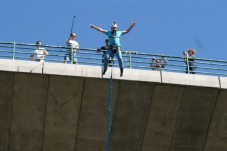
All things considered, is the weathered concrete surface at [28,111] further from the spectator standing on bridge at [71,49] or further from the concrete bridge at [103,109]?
the spectator standing on bridge at [71,49]

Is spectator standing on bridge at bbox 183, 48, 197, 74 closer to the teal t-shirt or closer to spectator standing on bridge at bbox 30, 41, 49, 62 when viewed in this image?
the teal t-shirt

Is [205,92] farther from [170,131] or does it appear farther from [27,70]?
[27,70]

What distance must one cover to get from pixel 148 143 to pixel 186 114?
136 centimetres

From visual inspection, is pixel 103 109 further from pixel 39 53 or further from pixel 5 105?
pixel 5 105

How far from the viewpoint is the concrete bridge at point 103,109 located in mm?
17172

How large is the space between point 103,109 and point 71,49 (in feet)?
6.84

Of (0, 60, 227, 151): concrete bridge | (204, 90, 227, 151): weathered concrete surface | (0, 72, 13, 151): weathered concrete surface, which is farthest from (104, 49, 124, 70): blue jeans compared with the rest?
(204, 90, 227, 151): weathered concrete surface

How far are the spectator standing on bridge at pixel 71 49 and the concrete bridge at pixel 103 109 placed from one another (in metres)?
0.89

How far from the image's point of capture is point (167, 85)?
57.6 feet

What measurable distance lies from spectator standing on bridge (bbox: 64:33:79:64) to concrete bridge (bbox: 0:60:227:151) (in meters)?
0.89

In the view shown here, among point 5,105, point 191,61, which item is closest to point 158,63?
point 191,61

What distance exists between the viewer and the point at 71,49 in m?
18.3

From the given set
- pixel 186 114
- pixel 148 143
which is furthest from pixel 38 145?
pixel 186 114

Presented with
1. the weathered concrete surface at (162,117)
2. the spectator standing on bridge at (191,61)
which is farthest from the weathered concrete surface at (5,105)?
the spectator standing on bridge at (191,61)
